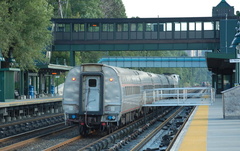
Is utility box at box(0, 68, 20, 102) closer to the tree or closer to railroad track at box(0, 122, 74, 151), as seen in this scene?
the tree

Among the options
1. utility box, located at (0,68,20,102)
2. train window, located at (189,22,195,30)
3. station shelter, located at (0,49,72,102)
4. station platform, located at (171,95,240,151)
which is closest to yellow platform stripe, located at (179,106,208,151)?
station platform, located at (171,95,240,151)

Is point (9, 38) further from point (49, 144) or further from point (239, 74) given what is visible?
point (49, 144)

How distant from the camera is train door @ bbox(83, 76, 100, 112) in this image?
21.3m

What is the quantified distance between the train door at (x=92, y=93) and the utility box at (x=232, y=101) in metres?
5.84

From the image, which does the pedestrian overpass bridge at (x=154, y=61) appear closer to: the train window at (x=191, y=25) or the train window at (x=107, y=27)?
the train window at (x=107, y=27)

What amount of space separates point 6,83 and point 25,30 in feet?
27.4

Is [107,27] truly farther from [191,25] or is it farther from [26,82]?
[26,82]

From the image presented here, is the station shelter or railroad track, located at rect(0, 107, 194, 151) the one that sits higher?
the station shelter

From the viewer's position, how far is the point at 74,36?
60.7m

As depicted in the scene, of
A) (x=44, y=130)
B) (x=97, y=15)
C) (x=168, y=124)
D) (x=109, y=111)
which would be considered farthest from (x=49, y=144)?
(x=97, y=15)

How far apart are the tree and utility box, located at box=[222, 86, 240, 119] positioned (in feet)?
66.3

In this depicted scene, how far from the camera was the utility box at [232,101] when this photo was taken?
75.9ft

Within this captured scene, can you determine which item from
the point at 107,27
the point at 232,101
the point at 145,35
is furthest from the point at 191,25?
the point at 232,101

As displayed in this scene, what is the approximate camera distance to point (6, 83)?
3412 cm
